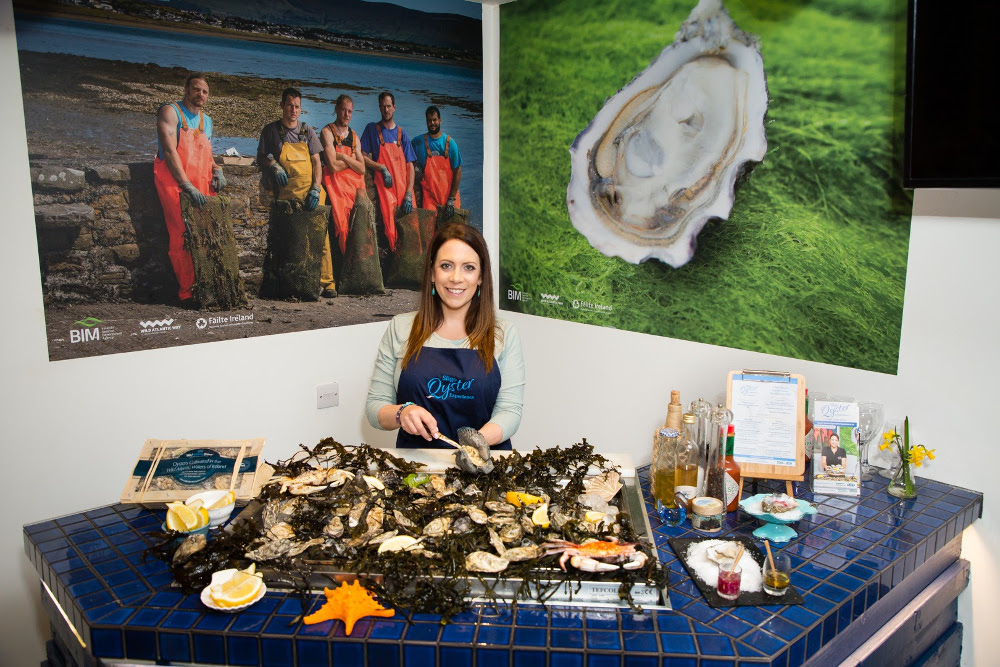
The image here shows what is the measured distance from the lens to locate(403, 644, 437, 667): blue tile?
4.44ft

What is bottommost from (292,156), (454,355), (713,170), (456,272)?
(454,355)

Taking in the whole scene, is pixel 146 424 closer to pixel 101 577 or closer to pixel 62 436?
pixel 62 436

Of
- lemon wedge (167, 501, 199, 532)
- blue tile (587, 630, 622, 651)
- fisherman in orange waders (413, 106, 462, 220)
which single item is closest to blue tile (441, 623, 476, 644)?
blue tile (587, 630, 622, 651)

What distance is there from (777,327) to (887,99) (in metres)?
0.84

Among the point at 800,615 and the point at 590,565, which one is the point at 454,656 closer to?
the point at 590,565

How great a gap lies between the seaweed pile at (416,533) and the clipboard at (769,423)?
1.67 feet

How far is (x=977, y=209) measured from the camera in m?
2.19

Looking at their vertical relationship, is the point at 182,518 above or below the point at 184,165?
below

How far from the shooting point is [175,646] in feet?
4.58

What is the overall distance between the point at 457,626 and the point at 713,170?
6.82 feet

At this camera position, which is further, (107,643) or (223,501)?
(223,501)

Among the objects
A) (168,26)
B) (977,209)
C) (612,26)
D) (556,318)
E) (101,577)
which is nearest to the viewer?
(101,577)

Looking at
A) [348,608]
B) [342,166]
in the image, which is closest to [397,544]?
[348,608]

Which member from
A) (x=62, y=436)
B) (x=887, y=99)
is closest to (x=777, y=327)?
(x=887, y=99)
